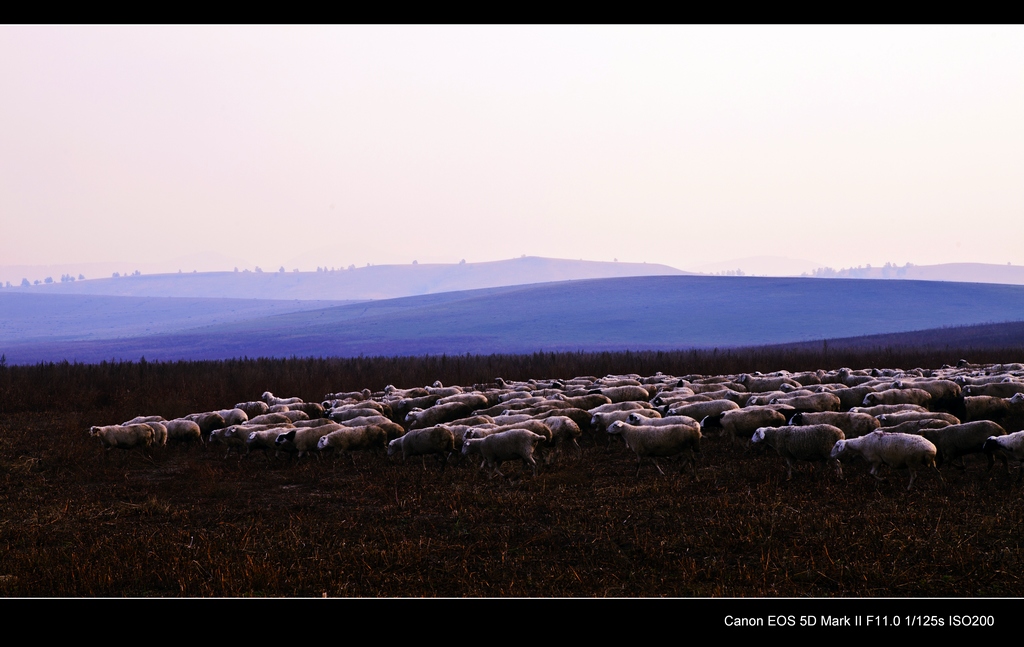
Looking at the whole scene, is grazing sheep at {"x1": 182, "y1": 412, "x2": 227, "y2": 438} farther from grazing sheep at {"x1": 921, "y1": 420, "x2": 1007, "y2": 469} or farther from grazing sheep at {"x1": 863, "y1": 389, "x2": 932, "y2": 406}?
grazing sheep at {"x1": 921, "y1": 420, "x2": 1007, "y2": 469}

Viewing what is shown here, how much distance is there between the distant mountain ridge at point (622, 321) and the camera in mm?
105562

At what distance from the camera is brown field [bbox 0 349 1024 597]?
22.6ft

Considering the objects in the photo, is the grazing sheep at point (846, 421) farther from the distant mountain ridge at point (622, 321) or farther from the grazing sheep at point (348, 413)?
the distant mountain ridge at point (622, 321)

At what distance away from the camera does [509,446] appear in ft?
40.0

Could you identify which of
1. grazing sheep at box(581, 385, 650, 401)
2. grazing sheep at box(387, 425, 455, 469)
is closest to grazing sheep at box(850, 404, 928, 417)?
grazing sheep at box(581, 385, 650, 401)

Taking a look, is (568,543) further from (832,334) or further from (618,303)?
(618,303)

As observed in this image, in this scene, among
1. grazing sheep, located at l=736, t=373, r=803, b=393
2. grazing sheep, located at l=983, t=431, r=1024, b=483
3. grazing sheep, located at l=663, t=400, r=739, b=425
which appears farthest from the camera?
grazing sheep, located at l=736, t=373, r=803, b=393

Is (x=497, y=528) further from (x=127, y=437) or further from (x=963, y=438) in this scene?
(x=127, y=437)

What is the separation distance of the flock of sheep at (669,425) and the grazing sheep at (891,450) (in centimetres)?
1

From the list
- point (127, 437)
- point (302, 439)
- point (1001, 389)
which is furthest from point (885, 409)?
point (127, 437)

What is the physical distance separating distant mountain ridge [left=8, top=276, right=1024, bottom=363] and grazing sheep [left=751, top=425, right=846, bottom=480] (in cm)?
8434

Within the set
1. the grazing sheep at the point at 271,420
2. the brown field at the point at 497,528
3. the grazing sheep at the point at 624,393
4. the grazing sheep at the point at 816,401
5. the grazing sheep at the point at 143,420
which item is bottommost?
the brown field at the point at 497,528

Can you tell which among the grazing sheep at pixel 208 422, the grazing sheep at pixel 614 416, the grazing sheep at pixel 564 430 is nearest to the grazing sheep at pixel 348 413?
the grazing sheep at pixel 208 422

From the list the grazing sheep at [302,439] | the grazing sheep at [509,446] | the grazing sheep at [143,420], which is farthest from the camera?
the grazing sheep at [143,420]
